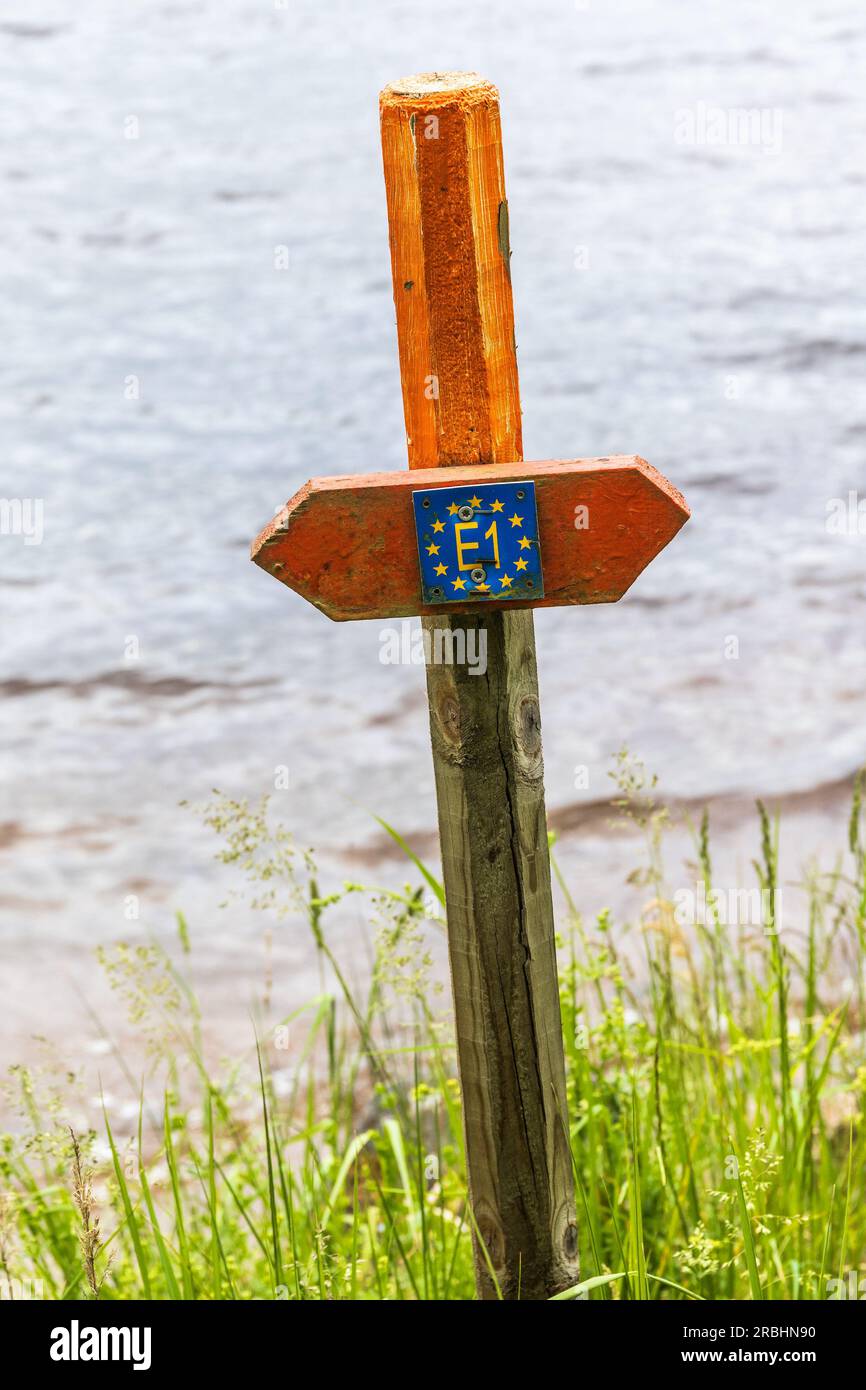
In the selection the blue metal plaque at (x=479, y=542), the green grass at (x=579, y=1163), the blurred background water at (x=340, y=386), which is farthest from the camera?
the blurred background water at (x=340, y=386)

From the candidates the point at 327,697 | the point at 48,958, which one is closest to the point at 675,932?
the point at 48,958

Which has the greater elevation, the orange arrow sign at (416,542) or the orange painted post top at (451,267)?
the orange painted post top at (451,267)

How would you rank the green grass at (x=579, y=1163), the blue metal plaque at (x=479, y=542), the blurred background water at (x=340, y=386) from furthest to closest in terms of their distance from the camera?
the blurred background water at (x=340, y=386)
the green grass at (x=579, y=1163)
the blue metal plaque at (x=479, y=542)

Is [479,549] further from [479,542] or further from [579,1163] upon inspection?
[579,1163]

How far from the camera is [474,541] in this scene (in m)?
1.51

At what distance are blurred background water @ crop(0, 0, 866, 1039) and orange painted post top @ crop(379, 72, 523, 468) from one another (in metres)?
2.70

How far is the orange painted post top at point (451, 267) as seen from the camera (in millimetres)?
1514

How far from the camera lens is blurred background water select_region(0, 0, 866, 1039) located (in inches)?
191

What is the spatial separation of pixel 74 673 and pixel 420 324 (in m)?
4.19

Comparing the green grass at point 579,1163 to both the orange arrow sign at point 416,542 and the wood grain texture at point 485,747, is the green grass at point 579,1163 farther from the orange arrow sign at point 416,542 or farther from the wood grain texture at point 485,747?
the orange arrow sign at point 416,542

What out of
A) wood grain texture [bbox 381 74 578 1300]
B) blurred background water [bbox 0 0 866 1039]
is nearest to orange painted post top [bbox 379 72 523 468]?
wood grain texture [bbox 381 74 578 1300]

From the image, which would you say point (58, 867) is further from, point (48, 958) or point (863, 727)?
point (863, 727)

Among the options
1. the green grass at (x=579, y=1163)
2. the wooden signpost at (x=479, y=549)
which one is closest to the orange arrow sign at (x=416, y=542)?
the wooden signpost at (x=479, y=549)

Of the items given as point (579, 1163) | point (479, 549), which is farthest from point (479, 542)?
point (579, 1163)
